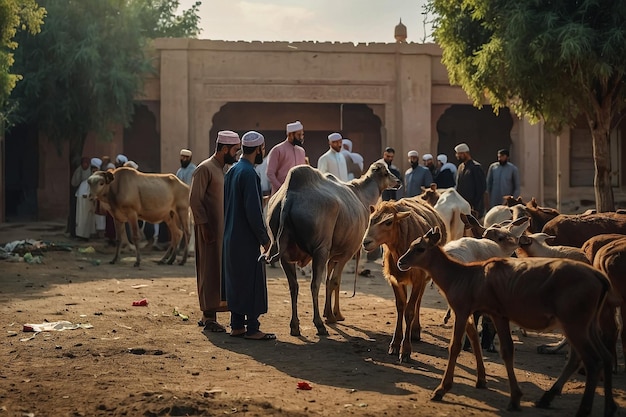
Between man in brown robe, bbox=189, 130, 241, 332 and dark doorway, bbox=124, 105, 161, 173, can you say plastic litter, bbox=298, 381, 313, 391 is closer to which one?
man in brown robe, bbox=189, 130, 241, 332

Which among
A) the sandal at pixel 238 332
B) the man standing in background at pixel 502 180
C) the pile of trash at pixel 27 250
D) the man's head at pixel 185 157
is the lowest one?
the sandal at pixel 238 332

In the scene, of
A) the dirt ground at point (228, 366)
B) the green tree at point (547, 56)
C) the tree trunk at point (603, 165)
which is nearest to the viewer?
the dirt ground at point (228, 366)

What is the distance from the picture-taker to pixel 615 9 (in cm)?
1450

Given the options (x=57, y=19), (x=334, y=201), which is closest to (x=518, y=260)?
(x=334, y=201)

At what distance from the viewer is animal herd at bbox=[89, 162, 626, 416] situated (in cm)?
635

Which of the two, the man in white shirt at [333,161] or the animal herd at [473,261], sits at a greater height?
the man in white shirt at [333,161]

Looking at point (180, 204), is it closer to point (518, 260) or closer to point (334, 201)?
point (334, 201)

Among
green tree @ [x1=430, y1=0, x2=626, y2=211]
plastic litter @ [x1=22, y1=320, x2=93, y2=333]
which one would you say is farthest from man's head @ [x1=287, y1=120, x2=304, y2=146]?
green tree @ [x1=430, y1=0, x2=626, y2=211]

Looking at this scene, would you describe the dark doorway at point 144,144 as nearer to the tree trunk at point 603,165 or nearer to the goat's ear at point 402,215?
the tree trunk at point 603,165

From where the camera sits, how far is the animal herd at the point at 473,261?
20.8 ft

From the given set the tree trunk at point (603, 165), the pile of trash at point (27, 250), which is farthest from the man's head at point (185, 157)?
the tree trunk at point (603, 165)

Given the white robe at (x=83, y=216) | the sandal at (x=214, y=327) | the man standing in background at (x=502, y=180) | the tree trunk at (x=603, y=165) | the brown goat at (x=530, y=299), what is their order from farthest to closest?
the white robe at (x=83, y=216) → the man standing in background at (x=502, y=180) → the tree trunk at (x=603, y=165) → the sandal at (x=214, y=327) → the brown goat at (x=530, y=299)

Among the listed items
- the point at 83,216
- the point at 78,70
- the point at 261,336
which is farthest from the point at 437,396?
the point at 78,70

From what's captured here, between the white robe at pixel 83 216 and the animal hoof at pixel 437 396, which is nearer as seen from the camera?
the animal hoof at pixel 437 396
